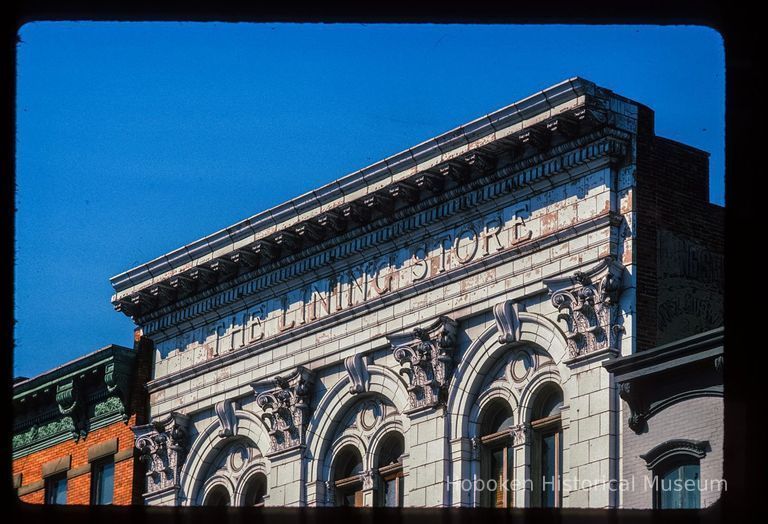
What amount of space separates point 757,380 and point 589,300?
21926 mm

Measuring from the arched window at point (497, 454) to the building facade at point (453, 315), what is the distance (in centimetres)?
4

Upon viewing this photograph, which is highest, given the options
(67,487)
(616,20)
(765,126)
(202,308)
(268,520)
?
(202,308)

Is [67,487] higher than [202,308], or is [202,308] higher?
[202,308]

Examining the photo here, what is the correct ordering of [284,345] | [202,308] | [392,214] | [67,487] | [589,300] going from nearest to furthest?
[589,300] < [392,214] < [284,345] < [202,308] < [67,487]

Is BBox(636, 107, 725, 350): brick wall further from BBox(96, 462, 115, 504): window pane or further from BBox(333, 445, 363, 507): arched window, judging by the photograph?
BBox(96, 462, 115, 504): window pane

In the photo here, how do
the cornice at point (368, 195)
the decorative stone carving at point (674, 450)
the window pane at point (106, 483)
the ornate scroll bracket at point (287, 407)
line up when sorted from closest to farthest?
1. the decorative stone carving at point (674, 450)
2. the cornice at point (368, 195)
3. the ornate scroll bracket at point (287, 407)
4. the window pane at point (106, 483)

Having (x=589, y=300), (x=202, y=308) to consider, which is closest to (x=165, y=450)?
(x=202, y=308)

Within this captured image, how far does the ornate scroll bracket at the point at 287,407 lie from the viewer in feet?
102

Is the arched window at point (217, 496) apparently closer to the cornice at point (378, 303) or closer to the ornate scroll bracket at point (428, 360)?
the cornice at point (378, 303)

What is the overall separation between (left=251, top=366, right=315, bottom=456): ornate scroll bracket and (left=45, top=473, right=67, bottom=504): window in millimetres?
7469

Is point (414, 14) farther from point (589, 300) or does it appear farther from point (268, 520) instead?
point (589, 300)

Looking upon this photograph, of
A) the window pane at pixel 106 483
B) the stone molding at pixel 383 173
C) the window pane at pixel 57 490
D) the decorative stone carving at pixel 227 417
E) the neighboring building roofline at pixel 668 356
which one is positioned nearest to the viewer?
the neighboring building roofline at pixel 668 356

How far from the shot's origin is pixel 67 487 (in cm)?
3744

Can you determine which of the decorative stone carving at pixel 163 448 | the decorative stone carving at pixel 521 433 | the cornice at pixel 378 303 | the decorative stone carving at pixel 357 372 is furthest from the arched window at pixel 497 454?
the decorative stone carving at pixel 163 448
